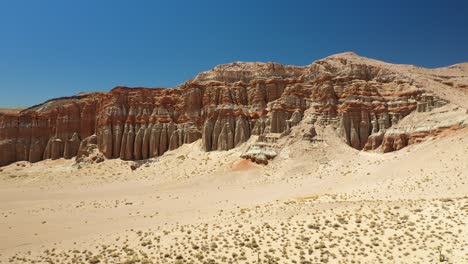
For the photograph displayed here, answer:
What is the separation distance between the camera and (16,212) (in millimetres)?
31906

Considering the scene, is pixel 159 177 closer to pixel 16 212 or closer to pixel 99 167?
pixel 99 167

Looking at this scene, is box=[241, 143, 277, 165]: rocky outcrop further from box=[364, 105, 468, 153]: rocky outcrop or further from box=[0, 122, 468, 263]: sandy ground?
box=[364, 105, 468, 153]: rocky outcrop

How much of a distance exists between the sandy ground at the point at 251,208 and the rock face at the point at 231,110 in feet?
10.2

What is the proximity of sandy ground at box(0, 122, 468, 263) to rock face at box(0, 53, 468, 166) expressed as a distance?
123 inches

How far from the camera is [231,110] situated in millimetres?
53094

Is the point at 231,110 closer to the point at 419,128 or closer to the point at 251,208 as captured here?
the point at 419,128

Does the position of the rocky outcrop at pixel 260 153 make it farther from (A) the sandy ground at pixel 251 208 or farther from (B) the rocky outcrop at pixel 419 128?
(B) the rocky outcrop at pixel 419 128

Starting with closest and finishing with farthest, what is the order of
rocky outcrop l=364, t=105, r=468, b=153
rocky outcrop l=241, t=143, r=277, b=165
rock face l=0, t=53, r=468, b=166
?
rocky outcrop l=364, t=105, r=468, b=153 → rocky outcrop l=241, t=143, r=277, b=165 → rock face l=0, t=53, r=468, b=166

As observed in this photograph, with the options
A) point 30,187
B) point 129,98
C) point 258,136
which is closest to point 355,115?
point 258,136

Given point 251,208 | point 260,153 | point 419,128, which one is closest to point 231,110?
point 260,153

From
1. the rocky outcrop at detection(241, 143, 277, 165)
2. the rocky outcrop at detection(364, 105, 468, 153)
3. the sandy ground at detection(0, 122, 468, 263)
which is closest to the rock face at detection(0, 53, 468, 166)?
the rocky outcrop at detection(364, 105, 468, 153)

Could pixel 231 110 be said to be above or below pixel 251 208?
above

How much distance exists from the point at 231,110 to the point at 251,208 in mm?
27755

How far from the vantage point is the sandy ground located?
16.8m
